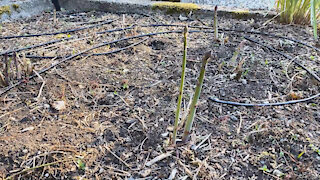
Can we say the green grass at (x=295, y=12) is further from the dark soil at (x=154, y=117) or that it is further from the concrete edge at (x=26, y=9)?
the concrete edge at (x=26, y=9)

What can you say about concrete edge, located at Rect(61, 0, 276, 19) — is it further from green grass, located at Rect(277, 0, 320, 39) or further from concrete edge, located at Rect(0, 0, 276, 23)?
green grass, located at Rect(277, 0, 320, 39)

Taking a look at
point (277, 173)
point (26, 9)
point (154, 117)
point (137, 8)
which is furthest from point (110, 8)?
point (277, 173)

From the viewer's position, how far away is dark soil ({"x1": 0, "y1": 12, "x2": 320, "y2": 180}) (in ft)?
3.85

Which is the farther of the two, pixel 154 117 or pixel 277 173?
pixel 154 117

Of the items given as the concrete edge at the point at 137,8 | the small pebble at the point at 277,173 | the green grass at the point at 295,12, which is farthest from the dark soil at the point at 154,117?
the concrete edge at the point at 137,8

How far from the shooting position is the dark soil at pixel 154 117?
1.17 metres

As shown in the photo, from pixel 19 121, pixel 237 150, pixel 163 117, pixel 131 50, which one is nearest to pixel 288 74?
pixel 237 150

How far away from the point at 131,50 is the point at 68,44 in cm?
52

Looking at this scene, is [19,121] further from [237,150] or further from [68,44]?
[237,150]

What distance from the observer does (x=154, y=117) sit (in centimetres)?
142

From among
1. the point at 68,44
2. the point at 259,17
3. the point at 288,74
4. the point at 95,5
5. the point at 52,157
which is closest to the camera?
the point at 52,157

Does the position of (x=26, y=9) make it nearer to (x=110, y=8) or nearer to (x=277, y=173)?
(x=110, y=8)

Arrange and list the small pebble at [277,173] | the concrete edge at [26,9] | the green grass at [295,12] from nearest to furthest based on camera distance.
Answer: the small pebble at [277,173]
the green grass at [295,12]
the concrete edge at [26,9]

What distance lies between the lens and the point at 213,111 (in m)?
1.47
